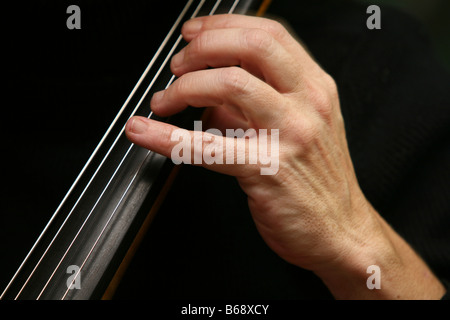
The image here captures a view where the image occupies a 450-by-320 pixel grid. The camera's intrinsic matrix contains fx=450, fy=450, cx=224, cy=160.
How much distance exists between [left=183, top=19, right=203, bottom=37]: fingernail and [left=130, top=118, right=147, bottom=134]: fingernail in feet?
0.49

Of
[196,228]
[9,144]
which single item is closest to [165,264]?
[196,228]

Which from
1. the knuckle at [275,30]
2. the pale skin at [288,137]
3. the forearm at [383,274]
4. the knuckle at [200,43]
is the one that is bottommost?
the forearm at [383,274]

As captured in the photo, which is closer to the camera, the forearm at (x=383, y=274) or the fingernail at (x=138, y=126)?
the fingernail at (x=138, y=126)

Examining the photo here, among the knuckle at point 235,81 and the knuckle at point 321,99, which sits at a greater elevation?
the knuckle at point 235,81

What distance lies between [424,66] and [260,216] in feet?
1.72

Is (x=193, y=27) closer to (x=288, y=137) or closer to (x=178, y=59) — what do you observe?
(x=178, y=59)

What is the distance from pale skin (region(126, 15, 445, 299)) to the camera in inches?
19.5

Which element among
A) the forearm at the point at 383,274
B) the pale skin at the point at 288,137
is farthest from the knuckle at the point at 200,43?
the forearm at the point at 383,274

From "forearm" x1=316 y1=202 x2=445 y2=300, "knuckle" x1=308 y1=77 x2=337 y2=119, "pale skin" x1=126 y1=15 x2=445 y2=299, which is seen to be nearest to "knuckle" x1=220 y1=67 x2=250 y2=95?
"pale skin" x1=126 y1=15 x2=445 y2=299

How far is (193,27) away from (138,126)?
0.16 meters

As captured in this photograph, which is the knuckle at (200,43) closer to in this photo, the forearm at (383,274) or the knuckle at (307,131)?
the knuckle at (307,131)

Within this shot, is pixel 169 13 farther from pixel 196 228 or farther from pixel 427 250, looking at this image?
pixel 427 250

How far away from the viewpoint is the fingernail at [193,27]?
561mm
